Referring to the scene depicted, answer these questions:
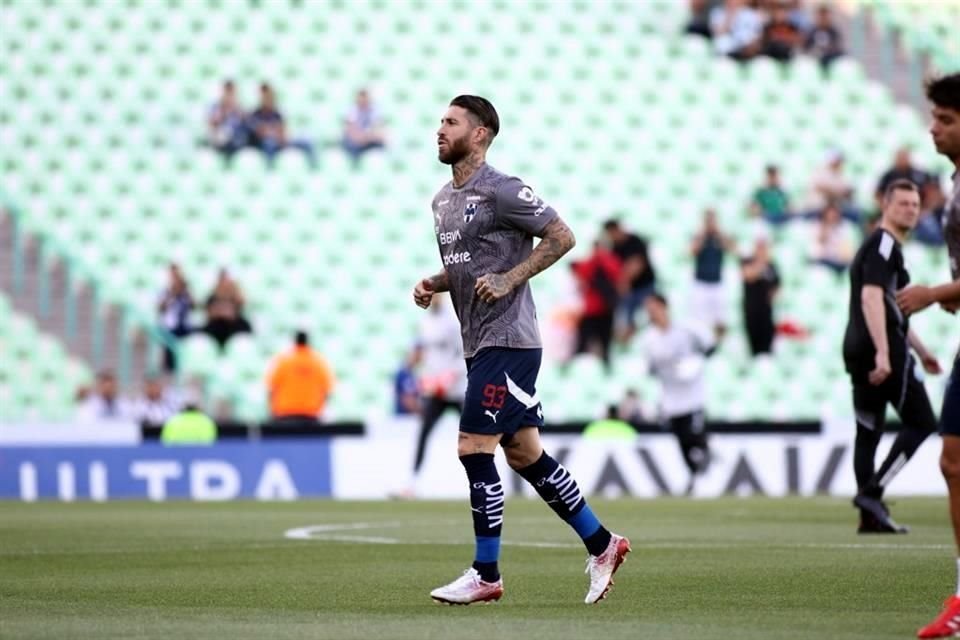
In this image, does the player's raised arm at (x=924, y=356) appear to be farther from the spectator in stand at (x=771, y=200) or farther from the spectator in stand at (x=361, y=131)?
the spectator in stand at (x=361, y=131)

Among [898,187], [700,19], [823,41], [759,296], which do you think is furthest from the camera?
[700,19]

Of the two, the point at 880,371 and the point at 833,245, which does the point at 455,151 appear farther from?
the point at 833,245

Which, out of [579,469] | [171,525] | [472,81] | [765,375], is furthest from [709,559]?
[472,81]

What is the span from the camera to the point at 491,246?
9.06 metres

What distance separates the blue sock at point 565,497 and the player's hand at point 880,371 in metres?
4.84

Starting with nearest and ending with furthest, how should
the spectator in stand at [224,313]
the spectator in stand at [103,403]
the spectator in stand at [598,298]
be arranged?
the spectator in stand at [103,403] < the spectator in stand at [224,313] < the spectator in stand at [598,298]

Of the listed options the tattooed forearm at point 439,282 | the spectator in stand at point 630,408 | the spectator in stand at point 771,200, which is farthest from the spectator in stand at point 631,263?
the tattooed forearm at point 439,282

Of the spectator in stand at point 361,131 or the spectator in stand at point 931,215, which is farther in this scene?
the spectator in stand at point 361,131

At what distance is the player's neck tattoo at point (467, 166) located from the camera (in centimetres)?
916

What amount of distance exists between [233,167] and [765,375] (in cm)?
794

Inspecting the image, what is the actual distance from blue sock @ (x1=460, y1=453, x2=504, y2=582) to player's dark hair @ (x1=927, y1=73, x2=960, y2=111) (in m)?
2.67

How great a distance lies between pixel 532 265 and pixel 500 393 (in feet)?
1.92

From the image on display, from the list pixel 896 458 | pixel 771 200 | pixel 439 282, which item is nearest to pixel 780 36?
pixel 771 200

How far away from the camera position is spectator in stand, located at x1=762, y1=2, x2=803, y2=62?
30.6 m
